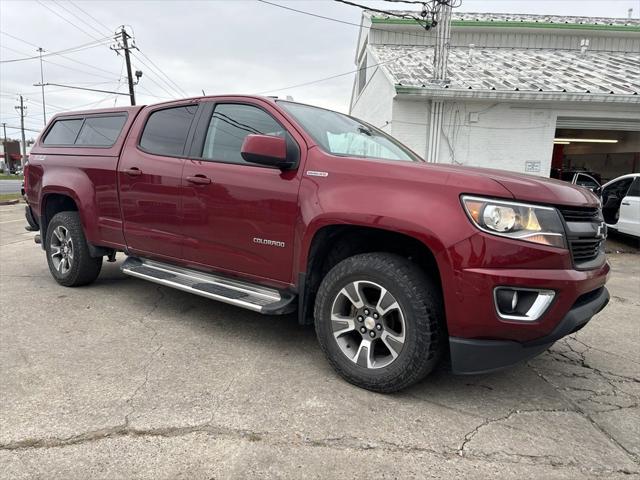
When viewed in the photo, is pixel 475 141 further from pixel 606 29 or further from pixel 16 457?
pixel 16 457

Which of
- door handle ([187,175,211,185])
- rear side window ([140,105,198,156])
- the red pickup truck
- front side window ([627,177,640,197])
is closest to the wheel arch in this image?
the red pickup truck

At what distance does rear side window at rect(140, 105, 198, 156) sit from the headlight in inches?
101

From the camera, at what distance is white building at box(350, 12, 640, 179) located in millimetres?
10484

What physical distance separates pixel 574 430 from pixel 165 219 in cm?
332

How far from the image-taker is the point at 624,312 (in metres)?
4.98

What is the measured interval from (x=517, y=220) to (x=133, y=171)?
129 inches

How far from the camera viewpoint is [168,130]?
4164 mm

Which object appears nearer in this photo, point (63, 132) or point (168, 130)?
point (168, 130)

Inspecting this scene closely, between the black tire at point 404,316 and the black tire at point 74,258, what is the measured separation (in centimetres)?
318

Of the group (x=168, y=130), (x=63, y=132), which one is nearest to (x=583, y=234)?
(x=168, y=130)

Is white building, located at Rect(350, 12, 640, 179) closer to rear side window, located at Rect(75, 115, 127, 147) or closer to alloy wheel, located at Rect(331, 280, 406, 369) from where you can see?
rear side window, located at Rect(75, 115, 127, 147)

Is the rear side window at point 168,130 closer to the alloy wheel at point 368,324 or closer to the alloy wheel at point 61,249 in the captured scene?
the alloy wheel at point 61,249

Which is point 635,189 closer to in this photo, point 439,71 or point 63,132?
point 439,71

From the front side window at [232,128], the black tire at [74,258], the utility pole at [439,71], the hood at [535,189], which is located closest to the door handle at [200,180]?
the front side window at [232,128]
